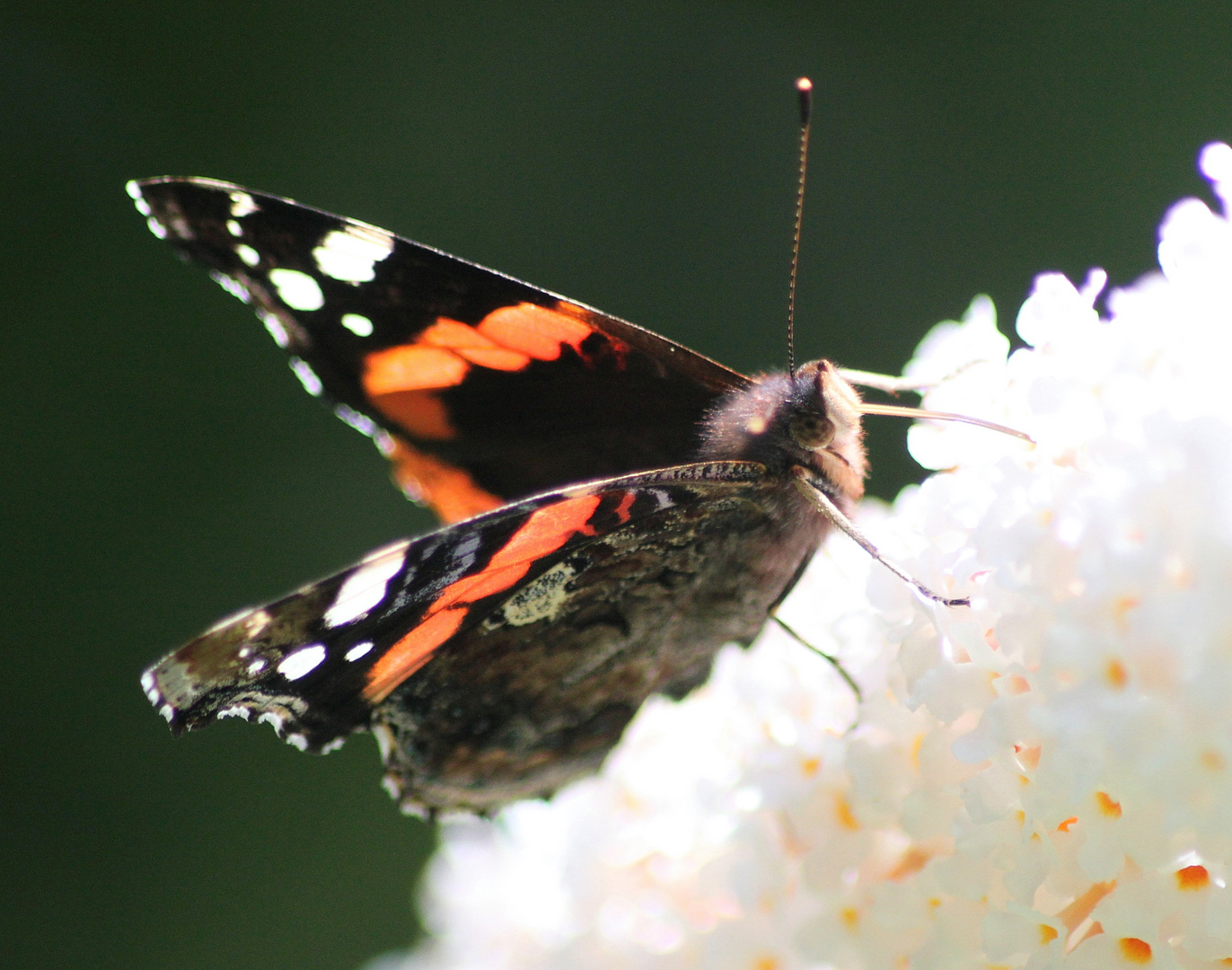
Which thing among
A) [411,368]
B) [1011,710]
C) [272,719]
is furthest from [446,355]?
[1011,710]

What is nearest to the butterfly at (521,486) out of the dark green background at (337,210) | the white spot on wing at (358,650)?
the white spot on wing at (358,650)

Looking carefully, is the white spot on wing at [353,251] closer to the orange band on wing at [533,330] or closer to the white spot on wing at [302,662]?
the orange band on wing at [533,330]

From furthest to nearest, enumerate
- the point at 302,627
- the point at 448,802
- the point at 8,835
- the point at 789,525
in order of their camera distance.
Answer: the point at 8,835 → the point at 448,802 → the point at 789,525 → the point at 302,627

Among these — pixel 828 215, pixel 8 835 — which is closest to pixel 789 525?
pixel 828 215

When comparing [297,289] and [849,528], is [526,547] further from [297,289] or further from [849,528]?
[297,289]

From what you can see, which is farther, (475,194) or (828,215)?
(475,194)

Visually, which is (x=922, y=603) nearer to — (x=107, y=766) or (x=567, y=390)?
(x=567, y=390)
